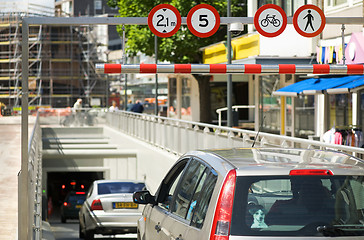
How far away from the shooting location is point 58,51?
283ft

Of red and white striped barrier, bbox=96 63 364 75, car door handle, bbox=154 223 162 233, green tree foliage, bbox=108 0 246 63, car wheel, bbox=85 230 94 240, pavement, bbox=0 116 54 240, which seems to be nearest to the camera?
car door handle, bbox=154 223 162 233

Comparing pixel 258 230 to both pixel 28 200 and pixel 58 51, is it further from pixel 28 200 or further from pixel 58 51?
pixel 58 51

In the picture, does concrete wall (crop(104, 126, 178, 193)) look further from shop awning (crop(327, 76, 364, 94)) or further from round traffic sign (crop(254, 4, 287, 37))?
round traffic sign (crop(254, 4, 287, 37))

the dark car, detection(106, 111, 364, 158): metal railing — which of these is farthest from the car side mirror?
the dark car

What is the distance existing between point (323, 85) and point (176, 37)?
17.9m

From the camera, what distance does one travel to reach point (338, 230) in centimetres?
491

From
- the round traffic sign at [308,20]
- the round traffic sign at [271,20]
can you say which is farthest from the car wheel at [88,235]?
the round traffic sign at [308,20]

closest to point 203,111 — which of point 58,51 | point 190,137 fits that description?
point 190,137

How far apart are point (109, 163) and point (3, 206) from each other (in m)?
23.6

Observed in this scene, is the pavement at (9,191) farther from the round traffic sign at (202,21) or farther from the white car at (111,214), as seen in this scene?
the round traffic sign at (202,21)

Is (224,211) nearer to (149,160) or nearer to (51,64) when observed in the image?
(149,160)

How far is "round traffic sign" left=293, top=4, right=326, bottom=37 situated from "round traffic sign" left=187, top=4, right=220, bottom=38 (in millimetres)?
1338

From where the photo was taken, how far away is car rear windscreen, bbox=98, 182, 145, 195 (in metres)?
21.1

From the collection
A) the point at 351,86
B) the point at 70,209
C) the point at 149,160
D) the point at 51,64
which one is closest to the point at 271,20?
the point at 351,86
